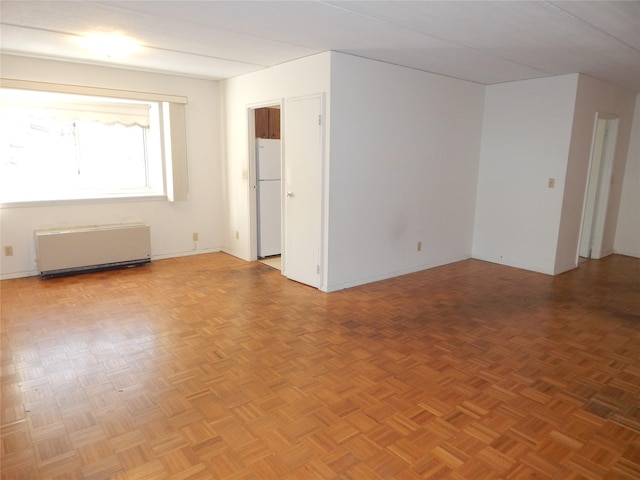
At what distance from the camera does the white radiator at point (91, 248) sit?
4652 millimetres

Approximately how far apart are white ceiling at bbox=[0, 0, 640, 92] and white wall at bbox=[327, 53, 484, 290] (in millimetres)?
A: 343

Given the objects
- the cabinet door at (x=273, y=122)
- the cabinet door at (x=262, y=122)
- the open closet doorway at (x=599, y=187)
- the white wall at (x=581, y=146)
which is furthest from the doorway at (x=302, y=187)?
the open closet doorway at (x=599, y=187)

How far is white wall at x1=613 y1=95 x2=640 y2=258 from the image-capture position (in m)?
5.98

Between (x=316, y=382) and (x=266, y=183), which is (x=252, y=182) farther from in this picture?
(x=316, y=382)

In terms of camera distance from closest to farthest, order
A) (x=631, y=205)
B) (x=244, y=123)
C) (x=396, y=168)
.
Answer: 1. (x=396, y=168)
2. (x=244, y=123)
3. (x=631, y=205)

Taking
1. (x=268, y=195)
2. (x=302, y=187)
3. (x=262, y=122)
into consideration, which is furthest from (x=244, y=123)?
(x=302, y=187)

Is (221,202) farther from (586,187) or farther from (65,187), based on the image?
(586,187)

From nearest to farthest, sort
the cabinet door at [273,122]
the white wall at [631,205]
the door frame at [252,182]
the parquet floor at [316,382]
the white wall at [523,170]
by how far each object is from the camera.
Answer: the parquet floor at [316,382]
the white wall at [523,170]
the door frame at [252,182]
the cabinet door at [273,122]
the white wall at [631,205]

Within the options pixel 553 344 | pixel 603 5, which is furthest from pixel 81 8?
pixel 553 344

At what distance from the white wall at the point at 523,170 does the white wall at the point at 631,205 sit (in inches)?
80.5

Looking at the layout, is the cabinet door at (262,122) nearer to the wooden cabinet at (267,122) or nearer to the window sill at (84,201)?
the wooden cabinet at (267,122)

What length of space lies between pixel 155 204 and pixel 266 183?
1.51 m

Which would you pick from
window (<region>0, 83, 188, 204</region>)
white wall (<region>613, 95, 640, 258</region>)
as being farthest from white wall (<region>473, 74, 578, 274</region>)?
window (<region>0, 83, 188, 204</region>)

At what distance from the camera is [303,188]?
445 centimetres
